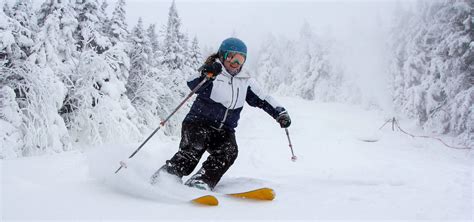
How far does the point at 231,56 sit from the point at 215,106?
1.90 ft

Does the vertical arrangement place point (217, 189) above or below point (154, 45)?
above

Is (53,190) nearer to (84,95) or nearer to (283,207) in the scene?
(283,207)

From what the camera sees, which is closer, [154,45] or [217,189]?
[217,189]

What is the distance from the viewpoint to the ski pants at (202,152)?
3.38 metres

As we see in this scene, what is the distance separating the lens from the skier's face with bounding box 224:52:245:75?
148 inches

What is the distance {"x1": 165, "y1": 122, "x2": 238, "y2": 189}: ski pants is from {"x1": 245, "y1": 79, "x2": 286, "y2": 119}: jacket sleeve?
572 millimetres

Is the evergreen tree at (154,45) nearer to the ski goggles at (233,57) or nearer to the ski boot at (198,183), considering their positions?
the ski goggles at (233,57)

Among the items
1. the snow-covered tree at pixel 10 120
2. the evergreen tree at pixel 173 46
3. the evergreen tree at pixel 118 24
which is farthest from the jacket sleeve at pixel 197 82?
the evergreen tree at pixel 173 46

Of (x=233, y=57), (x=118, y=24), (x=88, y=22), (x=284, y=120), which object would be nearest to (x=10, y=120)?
(x=88, y=22)

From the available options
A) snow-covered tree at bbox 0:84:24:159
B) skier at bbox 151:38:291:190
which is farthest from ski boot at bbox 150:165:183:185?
snow-covered tree at bbox 0:84:24:159

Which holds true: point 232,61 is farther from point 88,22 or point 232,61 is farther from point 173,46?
point 173,46

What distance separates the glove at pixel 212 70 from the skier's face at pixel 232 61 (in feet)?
0.63

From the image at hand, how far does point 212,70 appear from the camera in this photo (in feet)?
11.6

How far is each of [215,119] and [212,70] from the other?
0.52 meters
